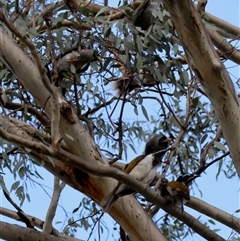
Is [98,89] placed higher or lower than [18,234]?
higher

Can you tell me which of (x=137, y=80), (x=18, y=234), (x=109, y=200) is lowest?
(x=18, y=234)

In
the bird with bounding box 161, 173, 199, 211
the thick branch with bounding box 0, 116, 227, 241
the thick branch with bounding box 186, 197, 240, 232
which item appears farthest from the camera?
the thick branch with bounding box 186, 197, 240, 232

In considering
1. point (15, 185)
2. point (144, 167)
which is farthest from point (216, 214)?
point (15, 185)

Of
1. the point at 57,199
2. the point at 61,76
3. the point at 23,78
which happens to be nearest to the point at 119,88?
the point at 61,76

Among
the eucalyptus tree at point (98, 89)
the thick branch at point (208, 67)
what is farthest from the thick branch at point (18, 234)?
the thick branch at point (208, 67)

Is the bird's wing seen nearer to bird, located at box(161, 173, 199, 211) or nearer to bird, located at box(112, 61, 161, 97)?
bird, located at box(161, 173, 199, 211)

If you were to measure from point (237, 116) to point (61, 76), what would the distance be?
1.08 meters

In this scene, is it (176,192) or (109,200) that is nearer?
(109,200)

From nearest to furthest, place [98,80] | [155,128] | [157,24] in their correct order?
[157,24] → [98,80] → [155,128]

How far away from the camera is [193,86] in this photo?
2.85m

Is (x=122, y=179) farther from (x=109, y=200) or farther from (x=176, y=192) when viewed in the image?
(x=176, y=192)

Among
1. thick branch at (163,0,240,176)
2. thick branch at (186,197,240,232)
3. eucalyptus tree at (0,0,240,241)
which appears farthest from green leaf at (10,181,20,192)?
thick branch at (163,0,240,176)

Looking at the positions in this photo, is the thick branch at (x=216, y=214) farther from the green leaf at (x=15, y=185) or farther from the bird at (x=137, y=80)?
the green leaf at (x=15, y=185)

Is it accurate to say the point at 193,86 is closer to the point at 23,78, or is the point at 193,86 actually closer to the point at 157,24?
the point at 157,24
